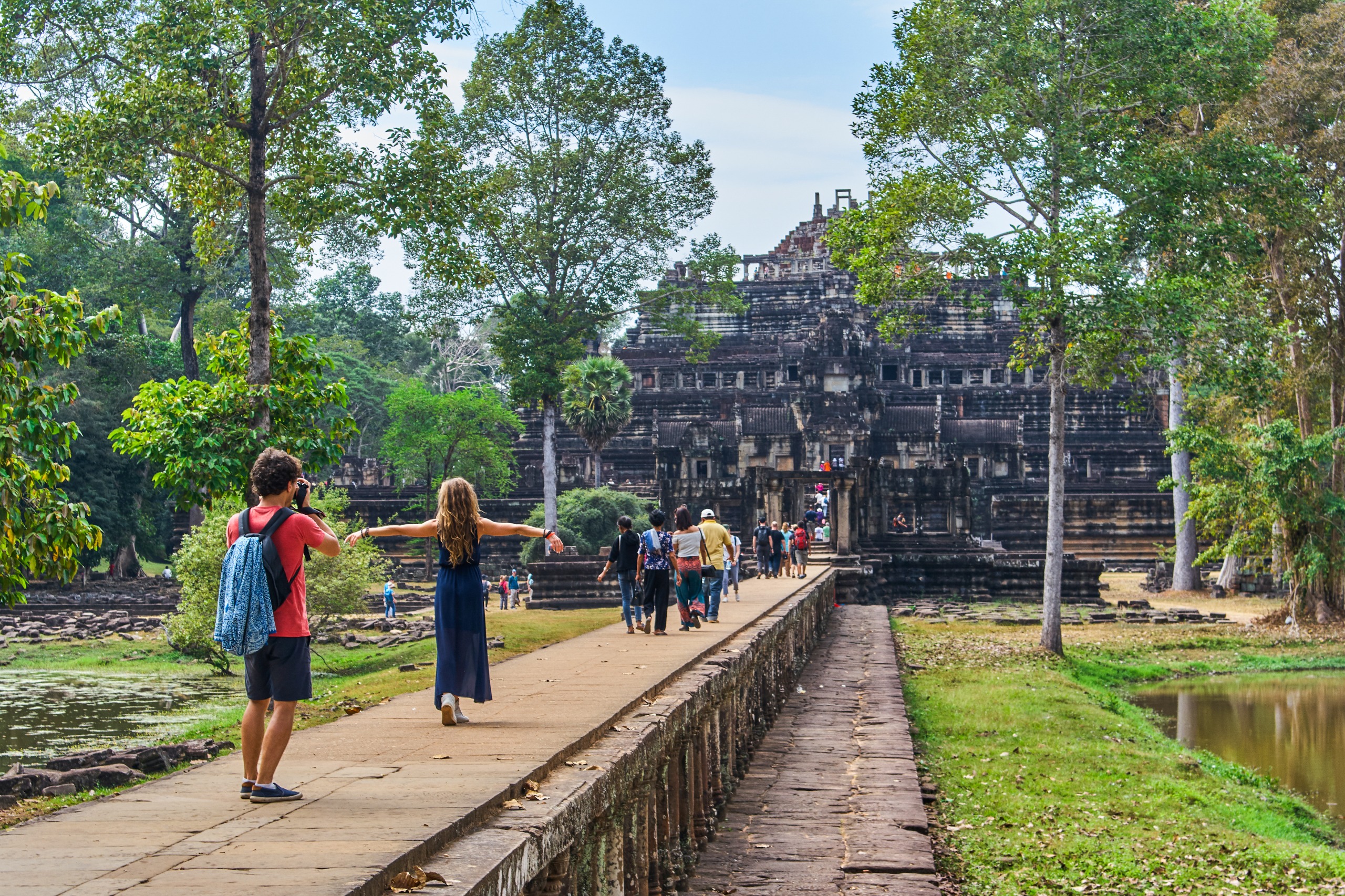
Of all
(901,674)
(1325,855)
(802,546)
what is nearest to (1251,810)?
(1325,855)

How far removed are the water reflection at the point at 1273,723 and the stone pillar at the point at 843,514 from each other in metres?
12.8

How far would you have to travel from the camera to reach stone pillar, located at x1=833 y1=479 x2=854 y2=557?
30109mm

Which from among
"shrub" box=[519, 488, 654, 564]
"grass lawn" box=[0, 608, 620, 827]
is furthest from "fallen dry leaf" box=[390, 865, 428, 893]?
"shrub" box=[519, 488, 654, 564]

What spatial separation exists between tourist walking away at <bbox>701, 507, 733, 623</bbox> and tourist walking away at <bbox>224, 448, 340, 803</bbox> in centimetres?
792

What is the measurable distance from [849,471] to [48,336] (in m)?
23.8

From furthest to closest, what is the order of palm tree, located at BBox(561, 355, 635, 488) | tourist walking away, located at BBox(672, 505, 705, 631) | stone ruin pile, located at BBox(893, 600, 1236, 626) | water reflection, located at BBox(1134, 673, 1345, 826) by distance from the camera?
palm tree, located at BBox(561, 355, 635, 488) → stone ruin pile, located at BBox(893, 600, 1236, 626) → water reflection, located at BBox(1134, 673, 1345, 826) → tourist walking away, located at BBox(672, 505, 705, 631)

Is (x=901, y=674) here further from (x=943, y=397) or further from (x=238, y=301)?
(x=238, y=301)

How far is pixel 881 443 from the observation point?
145 ft

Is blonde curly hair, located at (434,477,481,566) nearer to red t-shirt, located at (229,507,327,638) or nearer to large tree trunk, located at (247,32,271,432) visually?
red t-shirt, located at (229,507,327,638)

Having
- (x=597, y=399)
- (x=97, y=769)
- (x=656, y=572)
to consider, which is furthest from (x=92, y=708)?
(x=597, y=399)

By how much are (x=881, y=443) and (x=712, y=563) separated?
104ft

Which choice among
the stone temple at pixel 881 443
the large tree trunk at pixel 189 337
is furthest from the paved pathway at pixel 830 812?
the large tree trunk at pixel 189 337

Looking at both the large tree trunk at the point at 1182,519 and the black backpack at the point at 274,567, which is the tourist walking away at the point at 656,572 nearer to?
the black backpack at the point at 274,567

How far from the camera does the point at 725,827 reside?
7.46 metres
